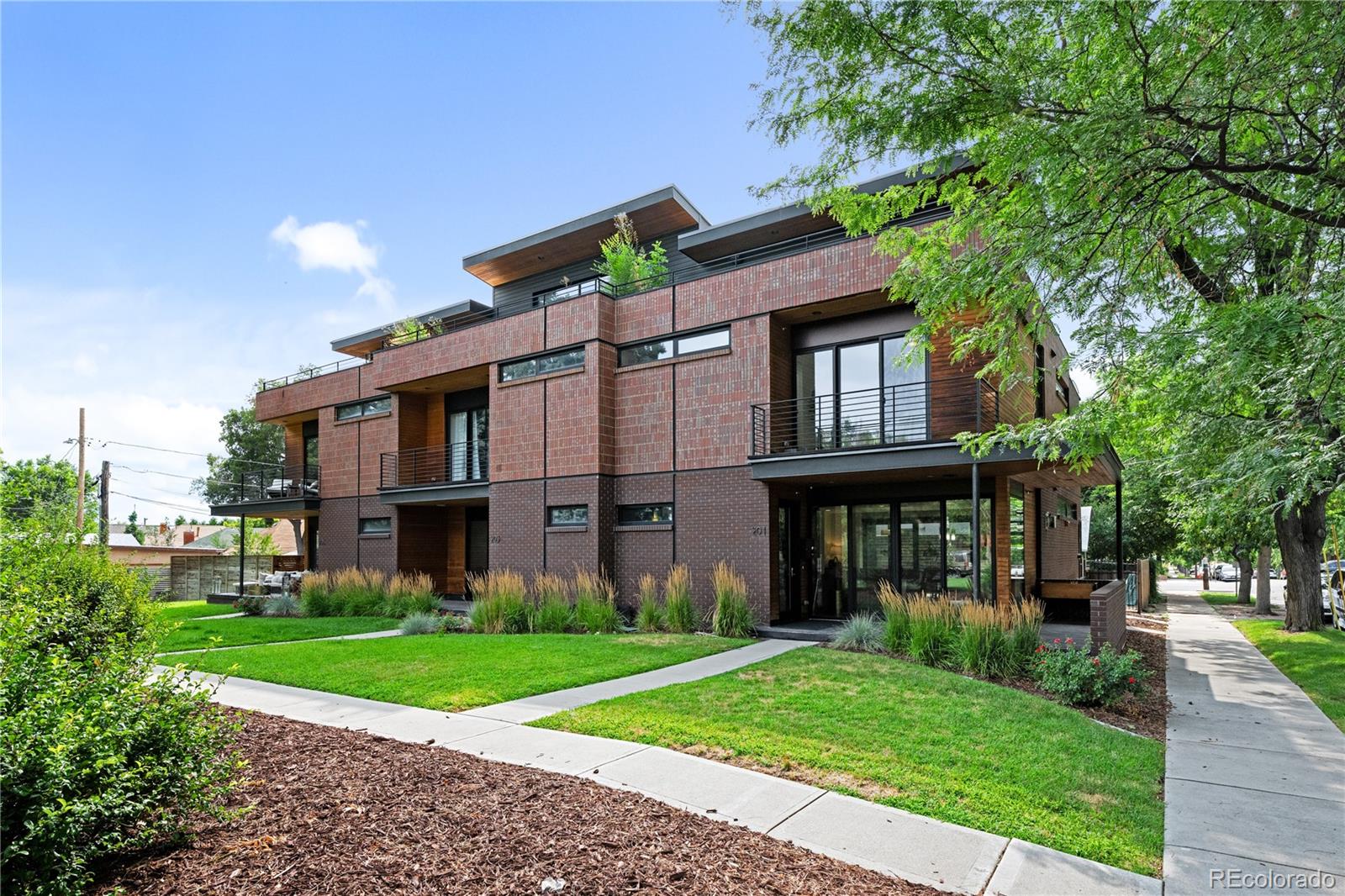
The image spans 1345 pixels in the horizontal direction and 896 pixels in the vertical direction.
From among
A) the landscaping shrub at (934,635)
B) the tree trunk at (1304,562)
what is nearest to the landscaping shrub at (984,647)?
the landscaping shrub at (934,635)

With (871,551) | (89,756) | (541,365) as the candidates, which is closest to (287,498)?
(541,365)

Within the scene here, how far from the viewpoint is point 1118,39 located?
17.6 ft

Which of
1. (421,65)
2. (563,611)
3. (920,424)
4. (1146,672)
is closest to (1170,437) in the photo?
(920,424)

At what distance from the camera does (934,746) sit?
6.12 m

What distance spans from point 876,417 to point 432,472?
13.7m

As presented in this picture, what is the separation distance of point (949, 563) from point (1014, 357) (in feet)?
21.5

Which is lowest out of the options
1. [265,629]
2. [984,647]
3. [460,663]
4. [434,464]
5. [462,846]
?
[265,629]

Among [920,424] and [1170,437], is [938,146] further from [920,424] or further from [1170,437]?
[1170,437]

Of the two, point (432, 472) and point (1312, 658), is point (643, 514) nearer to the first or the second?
point (432, 472)

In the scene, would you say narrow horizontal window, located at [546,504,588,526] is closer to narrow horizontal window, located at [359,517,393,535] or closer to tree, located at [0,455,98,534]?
narrow horizontal window, located at [359,517,393,535]

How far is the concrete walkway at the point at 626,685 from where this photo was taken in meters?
7.42

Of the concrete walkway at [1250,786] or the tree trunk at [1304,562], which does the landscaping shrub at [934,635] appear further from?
the tree trunk at [1304,562]

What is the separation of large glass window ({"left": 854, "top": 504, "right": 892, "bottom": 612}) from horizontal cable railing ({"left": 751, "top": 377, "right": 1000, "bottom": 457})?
1753 mm

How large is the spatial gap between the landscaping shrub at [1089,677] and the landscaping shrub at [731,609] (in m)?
5.45
